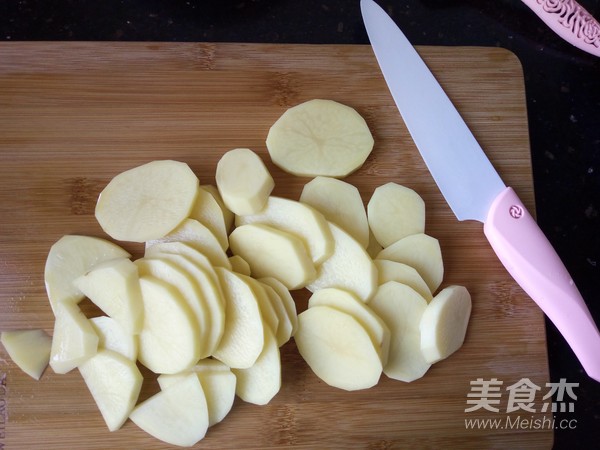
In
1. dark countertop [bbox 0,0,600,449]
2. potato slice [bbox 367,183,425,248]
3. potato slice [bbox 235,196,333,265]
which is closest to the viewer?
potato slice [bbox 235,196,333,265]

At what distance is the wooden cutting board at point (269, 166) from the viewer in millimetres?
1396

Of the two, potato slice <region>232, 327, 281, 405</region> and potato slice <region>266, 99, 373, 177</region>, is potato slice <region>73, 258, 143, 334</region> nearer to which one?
potato slice <region>232, 327, 281, 405</region>

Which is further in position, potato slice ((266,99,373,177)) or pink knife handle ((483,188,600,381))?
potato slice ((266,99,373,177))

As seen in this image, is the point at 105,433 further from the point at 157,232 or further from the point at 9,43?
the point at 9,43

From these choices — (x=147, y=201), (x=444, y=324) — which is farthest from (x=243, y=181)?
(x=444, y=324)

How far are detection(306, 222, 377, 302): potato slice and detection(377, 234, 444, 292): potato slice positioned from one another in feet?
0.31

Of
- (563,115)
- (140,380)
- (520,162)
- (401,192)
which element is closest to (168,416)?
(140,380)

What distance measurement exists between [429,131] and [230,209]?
20.0 inches

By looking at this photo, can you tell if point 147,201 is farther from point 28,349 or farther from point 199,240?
point 28,349

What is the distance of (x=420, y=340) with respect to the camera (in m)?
1.42

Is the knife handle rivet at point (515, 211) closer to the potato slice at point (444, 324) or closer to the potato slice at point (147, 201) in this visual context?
the potato slice at point (444, 324)

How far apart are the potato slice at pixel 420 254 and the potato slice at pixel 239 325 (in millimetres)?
335

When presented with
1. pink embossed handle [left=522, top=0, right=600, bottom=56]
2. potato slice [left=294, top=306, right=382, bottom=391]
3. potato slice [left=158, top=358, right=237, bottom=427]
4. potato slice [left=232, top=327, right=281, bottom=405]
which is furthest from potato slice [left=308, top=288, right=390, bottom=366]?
pink embossed handle [left=522, top=0, right=600, bottom=56]

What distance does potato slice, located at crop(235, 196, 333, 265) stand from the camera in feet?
4.57
